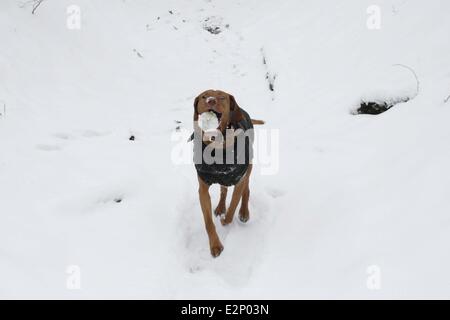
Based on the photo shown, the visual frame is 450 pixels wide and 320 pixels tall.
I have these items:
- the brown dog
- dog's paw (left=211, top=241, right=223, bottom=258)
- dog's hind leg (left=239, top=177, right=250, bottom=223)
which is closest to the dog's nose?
the brown dog

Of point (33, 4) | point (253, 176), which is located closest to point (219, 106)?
point (253, 176)

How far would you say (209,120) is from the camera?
279 cm

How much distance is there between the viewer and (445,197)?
274cm

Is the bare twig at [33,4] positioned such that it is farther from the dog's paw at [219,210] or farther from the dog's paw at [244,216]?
the dog's paw at [244,216]

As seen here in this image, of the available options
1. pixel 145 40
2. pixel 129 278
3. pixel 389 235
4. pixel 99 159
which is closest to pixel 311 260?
pixel 389 235

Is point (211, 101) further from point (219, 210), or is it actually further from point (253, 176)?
point (253, 176)

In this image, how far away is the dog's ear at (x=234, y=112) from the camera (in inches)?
116

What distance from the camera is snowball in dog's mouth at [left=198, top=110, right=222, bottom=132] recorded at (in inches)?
110

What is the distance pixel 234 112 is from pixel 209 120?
29cm

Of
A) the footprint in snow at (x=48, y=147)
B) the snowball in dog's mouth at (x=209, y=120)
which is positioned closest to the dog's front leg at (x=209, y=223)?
the snowball in dog's mouth at (x=209, y=120)

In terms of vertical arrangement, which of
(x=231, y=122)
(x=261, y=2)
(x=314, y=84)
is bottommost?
(x=231, y=122)

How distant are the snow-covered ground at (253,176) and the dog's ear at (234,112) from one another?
3.68 ft

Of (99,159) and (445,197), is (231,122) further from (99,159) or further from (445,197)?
(99,159)
